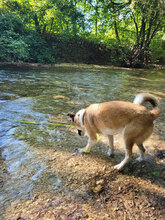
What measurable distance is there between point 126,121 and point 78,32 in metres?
20.4

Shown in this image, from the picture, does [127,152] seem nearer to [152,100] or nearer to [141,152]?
[141,152]

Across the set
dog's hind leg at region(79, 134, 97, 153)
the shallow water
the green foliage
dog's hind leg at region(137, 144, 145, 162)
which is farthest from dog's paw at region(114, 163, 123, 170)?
the green foliage

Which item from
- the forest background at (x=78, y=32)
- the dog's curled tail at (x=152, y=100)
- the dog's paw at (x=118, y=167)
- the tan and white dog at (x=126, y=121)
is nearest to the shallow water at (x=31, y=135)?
the tan and white dog at (x=126, y=121)

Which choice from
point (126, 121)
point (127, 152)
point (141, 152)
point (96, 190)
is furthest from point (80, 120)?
point (96, 190)

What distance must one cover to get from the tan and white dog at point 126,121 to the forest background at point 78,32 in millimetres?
12740

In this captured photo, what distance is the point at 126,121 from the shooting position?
283cm

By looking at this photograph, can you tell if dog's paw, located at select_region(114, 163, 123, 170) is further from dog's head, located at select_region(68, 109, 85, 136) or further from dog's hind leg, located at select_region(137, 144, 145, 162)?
dog's head, located at select_region(68, 109, 85, 136)

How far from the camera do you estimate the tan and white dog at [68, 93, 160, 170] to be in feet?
9.07

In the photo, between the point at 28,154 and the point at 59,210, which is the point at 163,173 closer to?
the point at 59,210

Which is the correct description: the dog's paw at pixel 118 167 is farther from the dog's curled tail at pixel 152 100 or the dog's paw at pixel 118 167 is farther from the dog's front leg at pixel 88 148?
the dog's curled tail at pixel 152 100

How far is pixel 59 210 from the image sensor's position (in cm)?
209

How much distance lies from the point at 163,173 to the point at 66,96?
16.8ft

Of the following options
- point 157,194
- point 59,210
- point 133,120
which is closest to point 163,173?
point 157,194

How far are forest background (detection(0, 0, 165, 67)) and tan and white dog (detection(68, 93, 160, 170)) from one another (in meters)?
12.7
